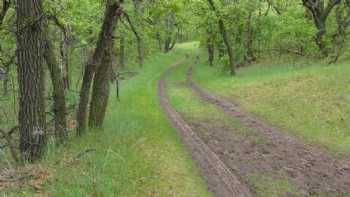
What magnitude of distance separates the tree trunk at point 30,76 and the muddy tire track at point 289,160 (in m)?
4.42

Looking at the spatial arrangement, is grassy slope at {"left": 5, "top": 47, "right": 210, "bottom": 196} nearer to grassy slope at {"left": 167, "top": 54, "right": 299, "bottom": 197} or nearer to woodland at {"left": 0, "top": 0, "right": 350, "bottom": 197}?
woodland at {"left": 0, "top": 0, "right": 350, "bottom": 197}

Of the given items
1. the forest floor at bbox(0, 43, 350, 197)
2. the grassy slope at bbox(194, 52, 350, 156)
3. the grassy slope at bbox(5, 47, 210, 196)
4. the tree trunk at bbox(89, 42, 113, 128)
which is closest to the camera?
the grassy slope at bbox(5, 47, 210, 196)

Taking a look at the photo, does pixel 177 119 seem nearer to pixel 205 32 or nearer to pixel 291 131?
pixel 291 131

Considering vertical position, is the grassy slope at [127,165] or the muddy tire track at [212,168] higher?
the grassy slope at [127,165]

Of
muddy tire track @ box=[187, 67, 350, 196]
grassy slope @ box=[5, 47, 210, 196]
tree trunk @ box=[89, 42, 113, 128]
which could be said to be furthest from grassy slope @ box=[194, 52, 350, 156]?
tree trunk @ box=[89, 42, 113, 128]

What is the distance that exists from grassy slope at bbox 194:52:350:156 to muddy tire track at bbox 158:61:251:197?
10.9 feet

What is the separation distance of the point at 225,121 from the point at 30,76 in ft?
25.8

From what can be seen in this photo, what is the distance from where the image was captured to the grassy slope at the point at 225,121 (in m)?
6.95

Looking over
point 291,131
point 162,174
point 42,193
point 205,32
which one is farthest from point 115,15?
point 205,32

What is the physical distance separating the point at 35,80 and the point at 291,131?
320 inches

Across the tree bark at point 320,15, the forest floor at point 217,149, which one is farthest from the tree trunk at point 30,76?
the tree bark at point 320,15

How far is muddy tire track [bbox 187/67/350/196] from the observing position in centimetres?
729

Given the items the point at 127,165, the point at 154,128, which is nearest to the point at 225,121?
the point at 154,128

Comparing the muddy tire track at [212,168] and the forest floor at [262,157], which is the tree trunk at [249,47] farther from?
the muddy tire track at [212,168]
